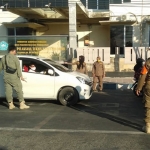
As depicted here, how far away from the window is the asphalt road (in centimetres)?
1123

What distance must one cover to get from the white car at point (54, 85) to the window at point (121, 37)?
38.9ft

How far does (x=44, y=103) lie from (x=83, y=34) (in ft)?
47.3

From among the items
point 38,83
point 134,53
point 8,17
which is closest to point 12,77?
point 38,83

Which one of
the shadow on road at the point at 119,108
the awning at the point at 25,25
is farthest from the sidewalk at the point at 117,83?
the awning at the point at 25,25

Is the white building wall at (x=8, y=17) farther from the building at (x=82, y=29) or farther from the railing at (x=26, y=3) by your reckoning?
the railing at (x=26, y=3)

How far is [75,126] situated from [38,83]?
294 centimetres

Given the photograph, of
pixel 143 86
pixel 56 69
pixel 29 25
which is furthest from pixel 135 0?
pixel 143 86

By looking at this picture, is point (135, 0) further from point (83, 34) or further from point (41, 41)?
point (41, 41)

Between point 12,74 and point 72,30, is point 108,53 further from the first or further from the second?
point 12,74

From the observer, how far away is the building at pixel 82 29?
15773mm

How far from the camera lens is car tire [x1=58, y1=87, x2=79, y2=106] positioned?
9133 millimetres

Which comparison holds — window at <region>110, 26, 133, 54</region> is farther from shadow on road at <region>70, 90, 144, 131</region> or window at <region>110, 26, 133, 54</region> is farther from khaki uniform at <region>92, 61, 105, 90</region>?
shadow on road at <region>70, 90, 144, 131</region>

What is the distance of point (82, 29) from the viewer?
23.5 meters

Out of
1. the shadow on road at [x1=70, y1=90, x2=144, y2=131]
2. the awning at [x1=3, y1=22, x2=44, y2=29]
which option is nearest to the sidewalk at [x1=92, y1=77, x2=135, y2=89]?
the shadow on road at [x1=70, y1=90, x2=144, y2=131]
